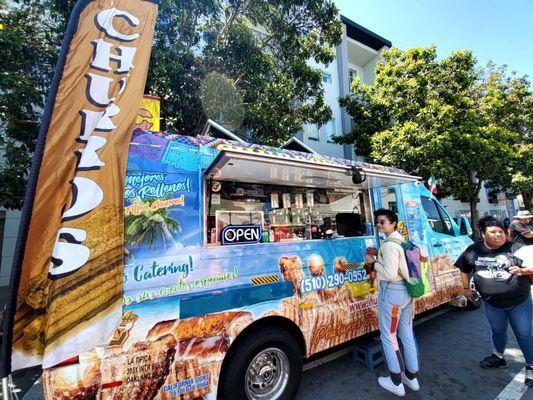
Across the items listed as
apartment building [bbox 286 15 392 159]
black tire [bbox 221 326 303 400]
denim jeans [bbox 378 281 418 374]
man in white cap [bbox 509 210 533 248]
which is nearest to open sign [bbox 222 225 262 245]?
black tire [bbox 221 326 303 400]

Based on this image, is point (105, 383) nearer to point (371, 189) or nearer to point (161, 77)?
point (371, 189)

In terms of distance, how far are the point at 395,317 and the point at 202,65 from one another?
20.5ft

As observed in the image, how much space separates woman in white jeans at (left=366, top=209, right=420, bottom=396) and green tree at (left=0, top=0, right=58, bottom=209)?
5.36 meters

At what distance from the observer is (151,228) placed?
2125 mm

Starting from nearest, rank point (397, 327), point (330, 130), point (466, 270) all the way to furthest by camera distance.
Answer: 1. point (397, 327)
2. point (466, 270)
3. point (330, 130)

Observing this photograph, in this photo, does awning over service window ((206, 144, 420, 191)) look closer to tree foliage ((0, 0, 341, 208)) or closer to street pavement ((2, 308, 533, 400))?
street pavement ((2, 308, 533, 400))

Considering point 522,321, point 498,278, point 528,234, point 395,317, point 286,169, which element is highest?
point 286,169

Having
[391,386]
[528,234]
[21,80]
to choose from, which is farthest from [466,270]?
[21,80]

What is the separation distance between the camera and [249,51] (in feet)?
21.4

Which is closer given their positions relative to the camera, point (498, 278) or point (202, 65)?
point (498, 278)

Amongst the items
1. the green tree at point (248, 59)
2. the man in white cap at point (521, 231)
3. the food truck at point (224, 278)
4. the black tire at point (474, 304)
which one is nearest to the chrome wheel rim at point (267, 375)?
the food truck at point (224, 278)

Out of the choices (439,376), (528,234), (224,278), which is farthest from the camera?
(528,234)

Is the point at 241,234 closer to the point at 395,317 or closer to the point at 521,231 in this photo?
the point at 395,317

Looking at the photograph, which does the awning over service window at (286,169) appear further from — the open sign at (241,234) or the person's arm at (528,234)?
the person's arm at (528,234)
